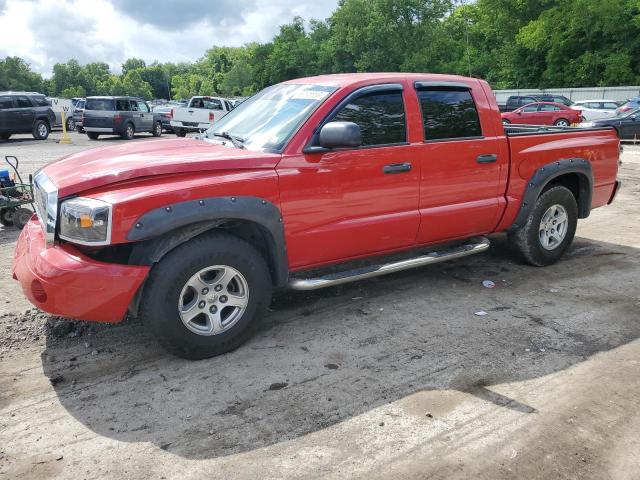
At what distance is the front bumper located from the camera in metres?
3.32

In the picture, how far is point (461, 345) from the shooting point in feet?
13.2

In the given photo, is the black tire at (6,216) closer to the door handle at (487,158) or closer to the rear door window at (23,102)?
the door handle at (487,158)

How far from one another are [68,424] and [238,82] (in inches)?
3963

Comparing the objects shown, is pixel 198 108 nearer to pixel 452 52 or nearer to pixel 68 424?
pixel 68 424

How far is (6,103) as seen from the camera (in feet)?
65.9

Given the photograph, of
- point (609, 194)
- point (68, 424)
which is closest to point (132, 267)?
point (68, 424)

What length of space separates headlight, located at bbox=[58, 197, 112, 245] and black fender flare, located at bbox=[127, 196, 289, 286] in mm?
151

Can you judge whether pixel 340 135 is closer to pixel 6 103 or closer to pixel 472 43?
pixel 6 103

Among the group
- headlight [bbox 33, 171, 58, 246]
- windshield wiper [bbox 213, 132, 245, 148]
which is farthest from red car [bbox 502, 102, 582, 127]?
headlight [bbox 33, 171, 58, 246]

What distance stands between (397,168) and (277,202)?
1.10 m

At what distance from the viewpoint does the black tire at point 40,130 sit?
2144 centimetres

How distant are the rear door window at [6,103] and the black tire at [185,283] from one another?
19848 mm

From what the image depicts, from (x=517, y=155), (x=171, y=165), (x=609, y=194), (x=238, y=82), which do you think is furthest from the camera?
(x=238, y=82)

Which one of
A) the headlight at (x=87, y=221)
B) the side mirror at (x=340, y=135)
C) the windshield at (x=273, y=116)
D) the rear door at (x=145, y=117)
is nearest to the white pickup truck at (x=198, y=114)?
the rear door at (x=145, y=117)
